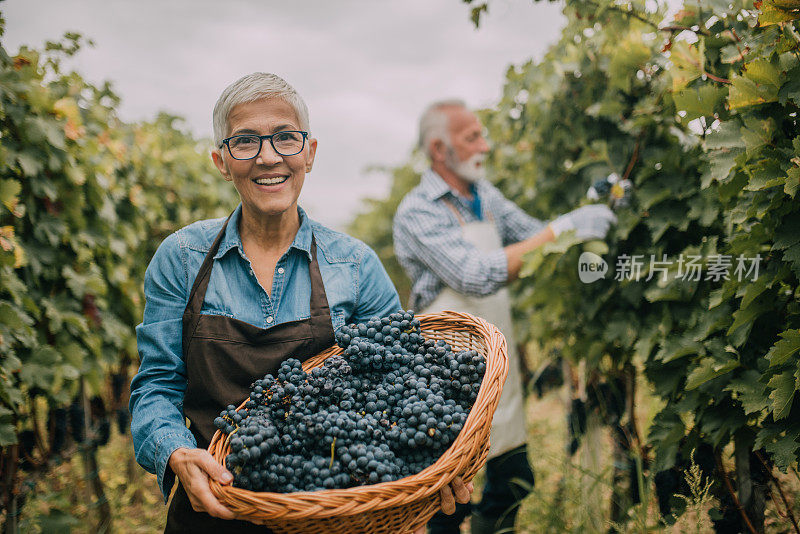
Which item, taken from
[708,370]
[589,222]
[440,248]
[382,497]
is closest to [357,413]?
[382,497]

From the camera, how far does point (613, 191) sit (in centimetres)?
261

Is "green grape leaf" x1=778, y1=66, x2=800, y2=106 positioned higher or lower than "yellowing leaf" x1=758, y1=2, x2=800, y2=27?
lower

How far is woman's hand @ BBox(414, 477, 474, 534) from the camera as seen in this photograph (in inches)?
56.6

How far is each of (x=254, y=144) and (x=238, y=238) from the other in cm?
31

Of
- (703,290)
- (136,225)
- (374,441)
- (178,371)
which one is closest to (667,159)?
(703,290)

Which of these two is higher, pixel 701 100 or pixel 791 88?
pixel 701 100

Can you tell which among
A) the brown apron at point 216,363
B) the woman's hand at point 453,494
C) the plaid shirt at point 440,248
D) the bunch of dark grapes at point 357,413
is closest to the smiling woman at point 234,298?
the brown apron at point 216,363

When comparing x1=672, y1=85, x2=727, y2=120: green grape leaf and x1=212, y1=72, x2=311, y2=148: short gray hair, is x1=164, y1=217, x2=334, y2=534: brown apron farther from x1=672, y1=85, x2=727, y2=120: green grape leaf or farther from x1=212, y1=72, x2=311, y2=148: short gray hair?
x1=672, y1=85, x2=727, y2=120: green grape leaf

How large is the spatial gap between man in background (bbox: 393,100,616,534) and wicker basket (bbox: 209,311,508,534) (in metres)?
1.18

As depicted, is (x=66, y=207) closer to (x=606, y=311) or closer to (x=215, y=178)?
(x=215, y=178)

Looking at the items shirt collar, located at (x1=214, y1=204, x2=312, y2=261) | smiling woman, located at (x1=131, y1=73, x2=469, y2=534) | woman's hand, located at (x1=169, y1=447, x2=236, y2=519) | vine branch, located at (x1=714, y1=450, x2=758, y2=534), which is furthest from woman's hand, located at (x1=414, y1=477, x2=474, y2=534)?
vine branch, located at (x1=714, y1=450, x2=758, y2=534)

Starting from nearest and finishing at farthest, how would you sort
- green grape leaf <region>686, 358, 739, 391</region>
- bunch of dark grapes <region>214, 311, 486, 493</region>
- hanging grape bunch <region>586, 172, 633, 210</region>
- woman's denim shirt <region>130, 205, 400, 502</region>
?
bunch of dark grapes <region>214, 311, 486, 493</region> < woman's denim shirt <region>130, 205, 400, 502</region> < green grape leaf <region>686, 358, 739, 391</region> < hanging grape bunch <region>586, 172, 633, 210</region>

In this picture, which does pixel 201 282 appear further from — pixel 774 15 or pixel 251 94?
pixel 774 15

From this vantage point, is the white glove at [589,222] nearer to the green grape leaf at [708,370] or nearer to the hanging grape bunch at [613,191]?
the hanging grape bunch at [613,191]
